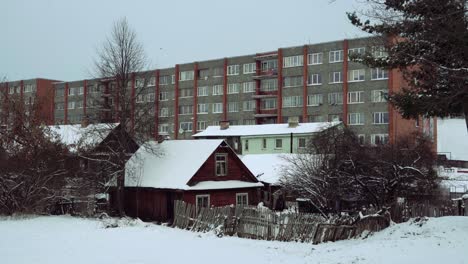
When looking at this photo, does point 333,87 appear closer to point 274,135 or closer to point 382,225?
point 274,135

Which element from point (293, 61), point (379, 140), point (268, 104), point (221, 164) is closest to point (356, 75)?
point (293, 61)

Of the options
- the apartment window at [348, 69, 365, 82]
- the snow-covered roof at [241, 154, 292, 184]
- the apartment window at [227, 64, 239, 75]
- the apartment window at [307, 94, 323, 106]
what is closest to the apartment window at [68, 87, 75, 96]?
the apartment window at [227, 64, 239, 75]

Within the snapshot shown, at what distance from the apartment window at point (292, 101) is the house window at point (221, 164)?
35.4 m

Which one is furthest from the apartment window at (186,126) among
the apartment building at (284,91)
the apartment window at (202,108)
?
the apartment window at (202,108)

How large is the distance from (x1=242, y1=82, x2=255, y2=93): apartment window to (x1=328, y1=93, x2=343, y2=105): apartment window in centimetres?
1343

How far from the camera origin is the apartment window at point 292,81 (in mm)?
66500

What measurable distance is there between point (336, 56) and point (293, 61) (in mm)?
6753

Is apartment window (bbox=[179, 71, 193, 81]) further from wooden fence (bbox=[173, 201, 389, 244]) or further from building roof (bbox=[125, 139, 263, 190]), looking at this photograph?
wooden fence (bbox=[173, 201, 389, 244])

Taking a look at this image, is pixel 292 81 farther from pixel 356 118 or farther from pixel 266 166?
pixel 266 166

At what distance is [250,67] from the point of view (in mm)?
72812

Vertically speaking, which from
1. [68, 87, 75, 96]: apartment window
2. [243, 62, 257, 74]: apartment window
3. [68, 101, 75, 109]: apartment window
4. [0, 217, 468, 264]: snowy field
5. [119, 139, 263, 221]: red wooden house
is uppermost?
[243, 62, 257, 74]: apartment window

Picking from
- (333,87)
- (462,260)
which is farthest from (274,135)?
(462,260)

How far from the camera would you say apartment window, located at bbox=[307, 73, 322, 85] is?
64250 mm

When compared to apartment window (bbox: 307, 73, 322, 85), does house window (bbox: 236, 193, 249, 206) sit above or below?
below
